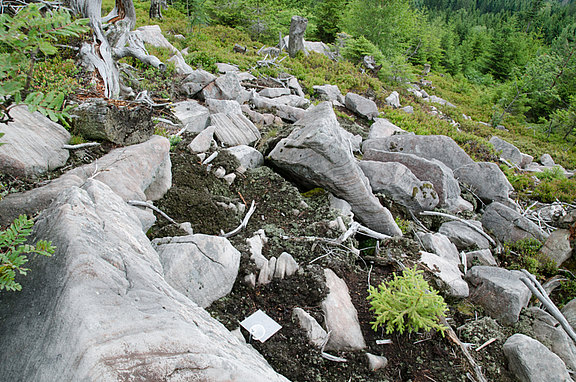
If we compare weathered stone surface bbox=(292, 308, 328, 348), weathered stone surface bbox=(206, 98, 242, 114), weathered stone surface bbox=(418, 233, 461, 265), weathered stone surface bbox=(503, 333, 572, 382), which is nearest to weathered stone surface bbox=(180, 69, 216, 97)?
weathered stone surface bbox=(206, 98, 242, 114)

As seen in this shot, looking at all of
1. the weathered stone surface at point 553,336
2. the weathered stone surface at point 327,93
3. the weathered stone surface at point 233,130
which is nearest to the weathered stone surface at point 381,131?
the weathered stone surface at point 327,93

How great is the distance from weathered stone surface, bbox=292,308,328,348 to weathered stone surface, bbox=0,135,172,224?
273 centimetres

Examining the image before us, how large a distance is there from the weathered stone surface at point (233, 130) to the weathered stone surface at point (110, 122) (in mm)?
2047

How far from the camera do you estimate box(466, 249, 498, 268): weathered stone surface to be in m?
6.49

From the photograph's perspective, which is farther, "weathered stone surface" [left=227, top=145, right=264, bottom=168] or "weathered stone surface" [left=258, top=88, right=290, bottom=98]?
"weathered stone surface" [left=258, top=88, right=290, bottom=98]

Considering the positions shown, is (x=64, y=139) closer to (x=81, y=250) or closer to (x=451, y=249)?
(x=81, y=250)

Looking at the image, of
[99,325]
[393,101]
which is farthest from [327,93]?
[99,325]

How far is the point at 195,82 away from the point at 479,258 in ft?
28.9

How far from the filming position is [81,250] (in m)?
Answer: 2.33

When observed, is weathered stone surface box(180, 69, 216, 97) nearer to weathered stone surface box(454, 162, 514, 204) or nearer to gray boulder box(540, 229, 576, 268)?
weathered stone surface box(454, 162, 514, 204)

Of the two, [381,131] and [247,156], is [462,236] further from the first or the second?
[381,131]

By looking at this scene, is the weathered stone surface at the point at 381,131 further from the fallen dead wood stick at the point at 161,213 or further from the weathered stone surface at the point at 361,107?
the fallen dead wood stick at the point at 161,213

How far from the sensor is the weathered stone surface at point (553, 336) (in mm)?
4703

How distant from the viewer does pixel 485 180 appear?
952 cm
